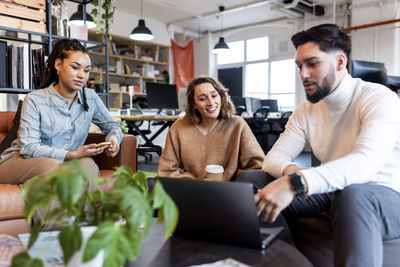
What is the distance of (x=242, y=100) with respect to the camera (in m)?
6.94

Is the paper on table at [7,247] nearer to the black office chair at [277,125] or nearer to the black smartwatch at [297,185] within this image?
the black smartwatch at [297,185]

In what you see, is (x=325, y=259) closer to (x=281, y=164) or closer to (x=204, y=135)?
(x=281, y=164)

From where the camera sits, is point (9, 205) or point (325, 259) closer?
point (325, 259)

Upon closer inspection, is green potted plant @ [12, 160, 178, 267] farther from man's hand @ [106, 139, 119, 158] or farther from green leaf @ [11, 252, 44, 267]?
man's hand @ [106, 139, 119, 158]

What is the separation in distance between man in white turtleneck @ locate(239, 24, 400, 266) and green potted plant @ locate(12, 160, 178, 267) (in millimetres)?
533

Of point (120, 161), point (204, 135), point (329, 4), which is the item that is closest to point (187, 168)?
point (204, 135)

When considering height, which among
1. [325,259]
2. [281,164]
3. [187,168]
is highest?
[281,164]

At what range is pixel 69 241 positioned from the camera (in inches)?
20.2

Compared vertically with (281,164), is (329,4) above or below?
above

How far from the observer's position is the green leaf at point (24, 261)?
0.51 m

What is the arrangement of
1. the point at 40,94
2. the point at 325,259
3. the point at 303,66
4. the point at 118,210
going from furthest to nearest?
the point at 40,94
the point at 303,66
the point at 325,259
the point at 118,210

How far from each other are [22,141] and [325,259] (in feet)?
5.37

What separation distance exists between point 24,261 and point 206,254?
0.49 m

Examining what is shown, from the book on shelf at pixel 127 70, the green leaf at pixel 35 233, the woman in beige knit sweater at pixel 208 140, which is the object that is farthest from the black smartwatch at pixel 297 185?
the book on shelf at pixel 127 70
